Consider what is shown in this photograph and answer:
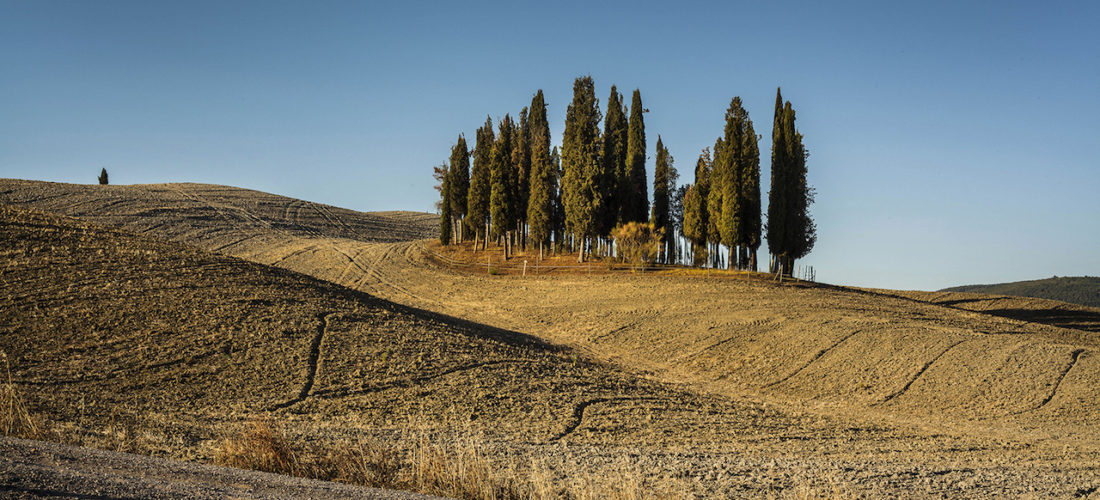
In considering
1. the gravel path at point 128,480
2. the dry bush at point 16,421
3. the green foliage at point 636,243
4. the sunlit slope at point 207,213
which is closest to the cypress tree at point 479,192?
the green foliage at point 636,243

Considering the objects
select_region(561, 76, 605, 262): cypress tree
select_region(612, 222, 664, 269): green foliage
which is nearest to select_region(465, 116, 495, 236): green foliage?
select_region(561, 76, 605, 262): cypress tree

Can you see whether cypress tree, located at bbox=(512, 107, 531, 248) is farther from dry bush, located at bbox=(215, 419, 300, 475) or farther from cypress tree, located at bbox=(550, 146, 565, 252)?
dry bush, located at bbox=(215, 419, 300, 475)

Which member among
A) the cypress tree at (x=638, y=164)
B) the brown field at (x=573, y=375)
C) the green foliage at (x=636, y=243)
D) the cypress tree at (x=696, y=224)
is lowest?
the brown field at (x=573, y=375)

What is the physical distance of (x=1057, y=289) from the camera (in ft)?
268

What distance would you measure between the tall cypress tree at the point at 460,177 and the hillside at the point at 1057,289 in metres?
50.6

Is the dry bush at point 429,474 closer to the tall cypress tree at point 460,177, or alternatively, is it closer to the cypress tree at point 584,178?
the cypress tree at point 584,178

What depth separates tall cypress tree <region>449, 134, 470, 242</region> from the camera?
186 ft

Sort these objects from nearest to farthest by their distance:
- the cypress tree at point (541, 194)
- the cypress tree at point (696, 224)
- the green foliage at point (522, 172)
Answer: the cypress tree at point (541, 194)
the cypress tree at point (696, 224)
the green foliage at point (522, 172)

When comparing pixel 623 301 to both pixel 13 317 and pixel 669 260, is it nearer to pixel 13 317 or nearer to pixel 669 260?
pixel 13 317

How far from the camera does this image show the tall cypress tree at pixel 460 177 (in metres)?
56.8

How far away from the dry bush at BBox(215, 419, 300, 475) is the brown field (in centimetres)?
60

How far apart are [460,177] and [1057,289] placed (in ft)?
215

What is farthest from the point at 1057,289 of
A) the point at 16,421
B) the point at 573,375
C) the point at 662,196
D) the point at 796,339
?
the point at 16,421

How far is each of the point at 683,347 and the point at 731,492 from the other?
16858mm
